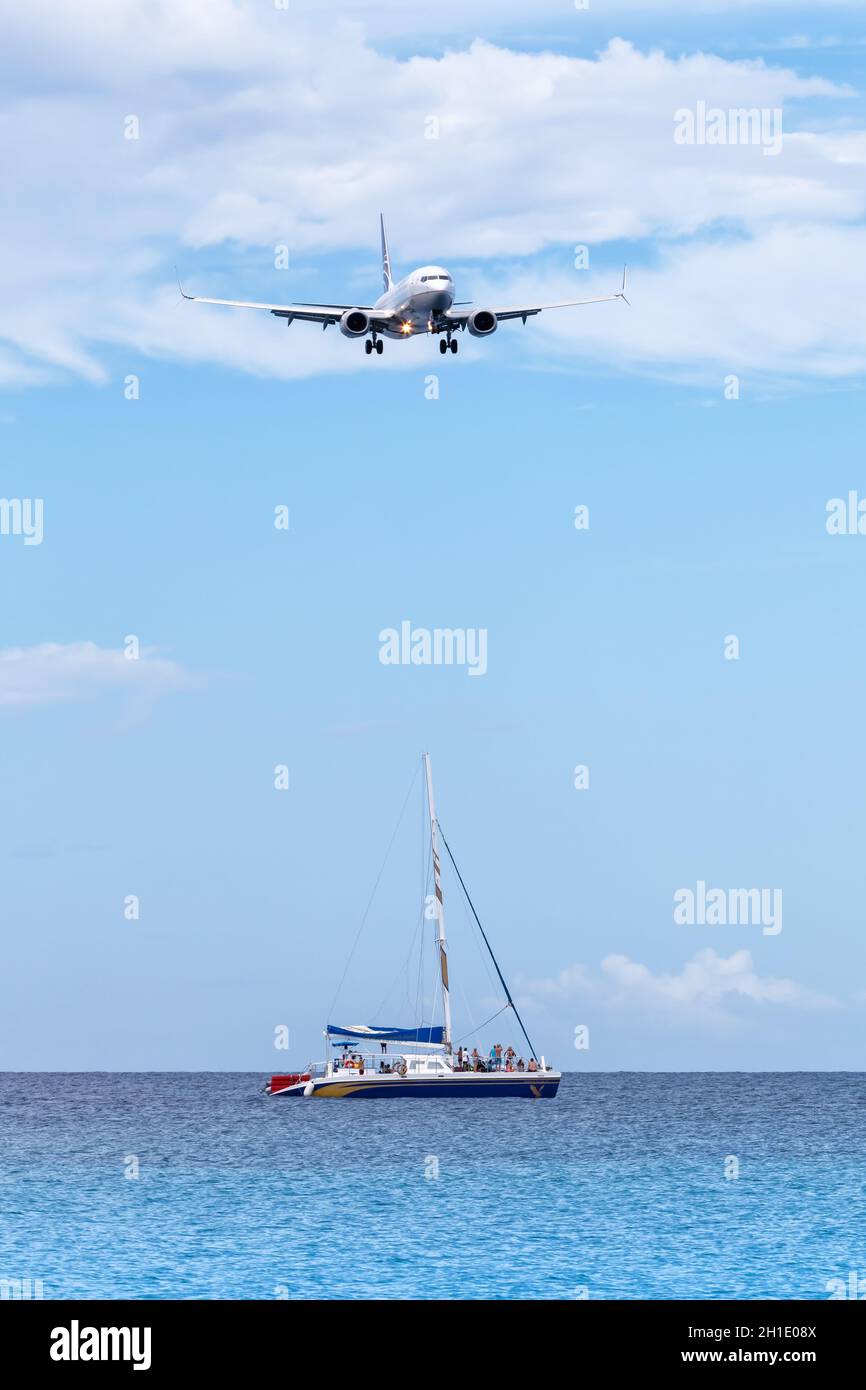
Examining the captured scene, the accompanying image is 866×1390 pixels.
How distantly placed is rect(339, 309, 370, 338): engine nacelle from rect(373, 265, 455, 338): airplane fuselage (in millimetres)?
1348

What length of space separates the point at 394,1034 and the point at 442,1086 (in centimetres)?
589

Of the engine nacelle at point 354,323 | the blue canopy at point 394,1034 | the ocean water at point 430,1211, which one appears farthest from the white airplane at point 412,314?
the blue canopy at point 394,1034

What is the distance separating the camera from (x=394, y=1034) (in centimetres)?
13412

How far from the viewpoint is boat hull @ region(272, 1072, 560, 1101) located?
13062cm

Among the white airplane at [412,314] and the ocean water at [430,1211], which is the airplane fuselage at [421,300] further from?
the ocean water at [430,1211]

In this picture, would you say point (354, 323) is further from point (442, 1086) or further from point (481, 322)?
point (442, 1086)

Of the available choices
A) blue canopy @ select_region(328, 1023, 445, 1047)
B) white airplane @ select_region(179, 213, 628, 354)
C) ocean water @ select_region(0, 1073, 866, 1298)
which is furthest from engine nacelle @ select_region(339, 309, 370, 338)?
blue canopy @ select_region(328, 1023, 445, 1047)

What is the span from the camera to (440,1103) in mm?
169000

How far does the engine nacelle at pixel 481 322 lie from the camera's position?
74125 mm

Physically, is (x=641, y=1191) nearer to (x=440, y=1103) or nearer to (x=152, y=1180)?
(x=152, y=1180)

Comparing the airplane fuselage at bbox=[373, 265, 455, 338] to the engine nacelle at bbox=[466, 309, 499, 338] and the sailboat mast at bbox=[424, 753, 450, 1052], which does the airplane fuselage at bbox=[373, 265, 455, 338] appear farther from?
the sailboat mast at bbox=[424, 753, 450, 1052]

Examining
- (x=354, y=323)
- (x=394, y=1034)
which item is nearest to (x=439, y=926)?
(x=394, y=1034)

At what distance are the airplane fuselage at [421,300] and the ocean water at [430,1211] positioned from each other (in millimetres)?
38802

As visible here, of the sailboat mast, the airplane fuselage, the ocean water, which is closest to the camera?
the ocean water
